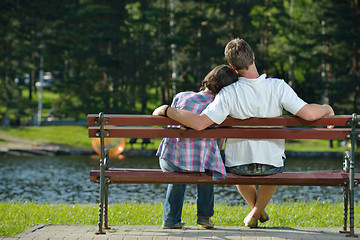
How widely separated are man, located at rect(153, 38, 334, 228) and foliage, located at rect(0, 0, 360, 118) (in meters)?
33.8

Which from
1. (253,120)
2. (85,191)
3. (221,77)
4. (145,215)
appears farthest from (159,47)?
(253,120)

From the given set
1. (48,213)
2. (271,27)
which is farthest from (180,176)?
(271,27)

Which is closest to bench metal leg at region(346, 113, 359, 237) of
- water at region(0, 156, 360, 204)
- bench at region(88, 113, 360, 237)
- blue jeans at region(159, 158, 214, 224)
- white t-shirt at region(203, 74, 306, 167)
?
bench at region(88, 113, 360, 237)

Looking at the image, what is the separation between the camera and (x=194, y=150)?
5.59 meters

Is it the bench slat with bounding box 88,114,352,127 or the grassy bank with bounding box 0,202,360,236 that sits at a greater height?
the bench slat with bounding box 88,114,352,127

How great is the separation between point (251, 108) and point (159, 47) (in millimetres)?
40493

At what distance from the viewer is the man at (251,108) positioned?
17.8 feet

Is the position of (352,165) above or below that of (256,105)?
below

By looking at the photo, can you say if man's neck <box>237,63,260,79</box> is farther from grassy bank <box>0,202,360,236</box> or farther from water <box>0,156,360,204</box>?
water <box>0,156,360,204</box>

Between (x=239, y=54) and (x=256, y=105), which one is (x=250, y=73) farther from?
(x=256, y=105)

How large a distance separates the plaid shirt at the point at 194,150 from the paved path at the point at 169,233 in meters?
0.51

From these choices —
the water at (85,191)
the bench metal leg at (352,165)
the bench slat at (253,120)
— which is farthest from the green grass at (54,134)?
the bench metal leg at (352,165)

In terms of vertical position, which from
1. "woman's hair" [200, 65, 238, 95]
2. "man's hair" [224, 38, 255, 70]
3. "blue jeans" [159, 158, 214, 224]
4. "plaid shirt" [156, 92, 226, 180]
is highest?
"man's hair" [224, 38, 255, 70]

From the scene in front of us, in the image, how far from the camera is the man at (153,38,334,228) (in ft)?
17.8
